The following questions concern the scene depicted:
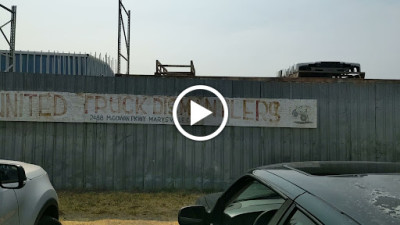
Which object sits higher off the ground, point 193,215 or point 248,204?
point 248,204

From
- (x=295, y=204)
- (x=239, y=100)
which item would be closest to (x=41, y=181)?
(x=295, y=204)

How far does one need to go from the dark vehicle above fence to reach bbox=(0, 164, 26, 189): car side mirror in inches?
412

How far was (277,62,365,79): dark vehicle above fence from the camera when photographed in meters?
13.0

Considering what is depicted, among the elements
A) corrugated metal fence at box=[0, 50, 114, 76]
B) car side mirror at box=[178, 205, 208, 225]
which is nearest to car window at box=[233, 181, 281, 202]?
car side mirror at box=[178, 205, 208, 225]

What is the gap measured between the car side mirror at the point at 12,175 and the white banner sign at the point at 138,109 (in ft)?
20.3

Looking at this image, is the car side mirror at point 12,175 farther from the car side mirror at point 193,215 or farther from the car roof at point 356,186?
the car roof at point 356,186

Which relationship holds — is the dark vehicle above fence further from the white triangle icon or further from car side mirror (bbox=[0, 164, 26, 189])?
car side mirror (bbox=[0, 164, 26, 189])

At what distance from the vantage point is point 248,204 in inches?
121

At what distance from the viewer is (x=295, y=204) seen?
1.99 meters

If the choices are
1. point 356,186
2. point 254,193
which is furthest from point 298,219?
point 254,193

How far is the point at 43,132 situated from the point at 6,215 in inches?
264

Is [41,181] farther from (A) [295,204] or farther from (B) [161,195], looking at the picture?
(B) [161,195]

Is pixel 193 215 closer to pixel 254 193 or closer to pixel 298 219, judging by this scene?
pixel 254 193
